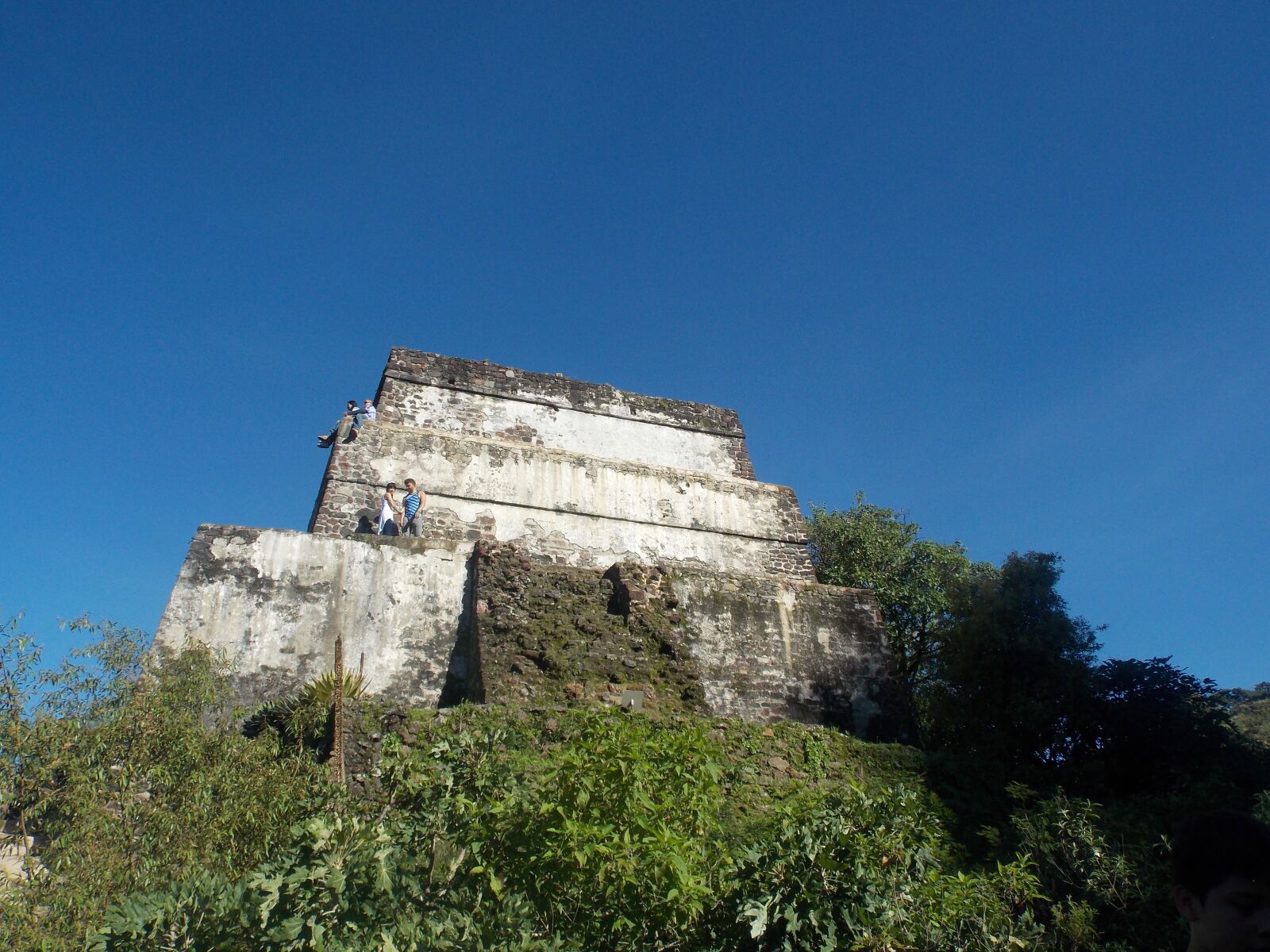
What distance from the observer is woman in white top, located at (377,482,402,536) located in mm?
13188

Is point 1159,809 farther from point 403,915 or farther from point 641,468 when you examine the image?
point 641,468

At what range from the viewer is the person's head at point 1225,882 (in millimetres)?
2135

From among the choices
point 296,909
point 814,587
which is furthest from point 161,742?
point 814,587

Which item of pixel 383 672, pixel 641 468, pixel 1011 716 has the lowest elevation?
pixel 1011 716

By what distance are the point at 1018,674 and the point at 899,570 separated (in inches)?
317

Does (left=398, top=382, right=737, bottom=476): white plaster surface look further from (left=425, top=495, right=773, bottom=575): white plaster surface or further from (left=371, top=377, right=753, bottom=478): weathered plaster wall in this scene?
(left=425, top=495, right=773, bottom=575): white plaster surface

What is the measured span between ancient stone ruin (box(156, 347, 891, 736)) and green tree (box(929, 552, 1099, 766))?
1092 millimetres

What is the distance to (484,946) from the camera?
413cm

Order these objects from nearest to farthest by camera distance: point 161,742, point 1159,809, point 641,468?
point 161,742
point 1159,809
point 641,468

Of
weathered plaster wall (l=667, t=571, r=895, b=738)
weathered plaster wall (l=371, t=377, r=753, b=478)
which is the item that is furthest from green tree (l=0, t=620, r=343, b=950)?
weathered plaster wall (l=371, t=377, r=753, b=478)

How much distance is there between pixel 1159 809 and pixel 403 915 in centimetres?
783

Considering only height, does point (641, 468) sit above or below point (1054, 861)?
above

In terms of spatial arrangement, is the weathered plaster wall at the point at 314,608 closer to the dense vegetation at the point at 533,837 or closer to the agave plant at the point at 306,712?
the agave plant at the point at 306,712

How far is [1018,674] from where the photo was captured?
11.8 meters
